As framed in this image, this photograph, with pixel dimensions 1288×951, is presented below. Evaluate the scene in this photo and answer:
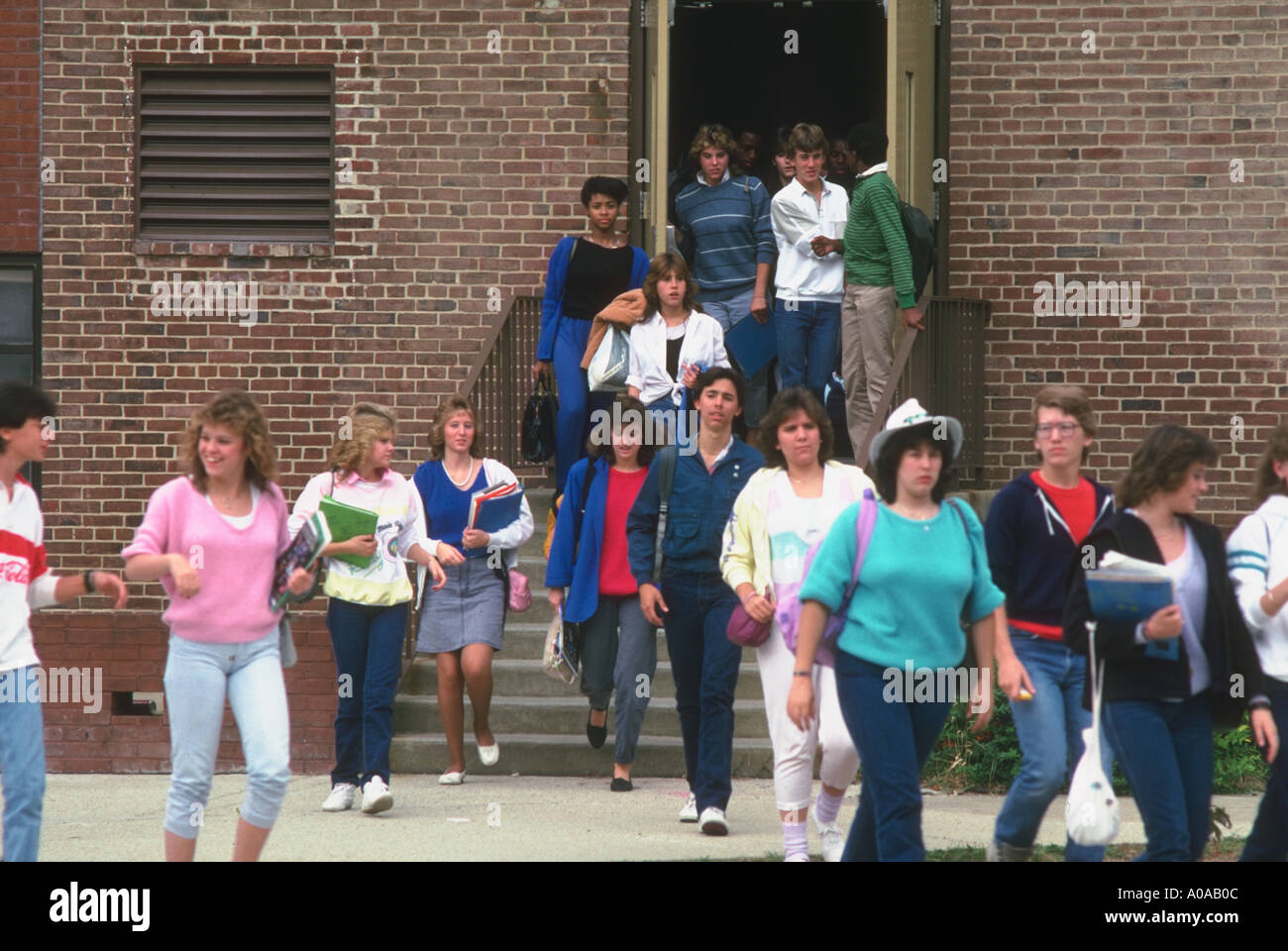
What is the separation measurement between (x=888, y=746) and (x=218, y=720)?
7.30 feet

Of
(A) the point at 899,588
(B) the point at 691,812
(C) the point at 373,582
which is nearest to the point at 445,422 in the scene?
(C) the point at 373,582

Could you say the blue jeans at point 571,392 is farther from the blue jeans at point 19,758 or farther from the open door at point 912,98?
the blue jeans at point 19,758

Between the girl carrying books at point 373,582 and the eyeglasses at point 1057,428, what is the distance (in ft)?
9.74

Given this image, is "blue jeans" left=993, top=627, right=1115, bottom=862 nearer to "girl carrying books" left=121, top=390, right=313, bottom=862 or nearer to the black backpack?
"girl carrying books" left=121, top=390, right=313, bottom=862

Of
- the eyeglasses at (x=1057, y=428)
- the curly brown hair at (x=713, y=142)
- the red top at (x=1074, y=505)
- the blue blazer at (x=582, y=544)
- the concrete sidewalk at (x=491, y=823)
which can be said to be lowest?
the concrete sidewalk at (x=491, y=823)

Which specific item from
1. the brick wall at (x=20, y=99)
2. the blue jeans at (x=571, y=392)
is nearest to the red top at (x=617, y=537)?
the blue jeans at (x=571, y=392)

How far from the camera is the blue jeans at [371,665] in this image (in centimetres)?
796

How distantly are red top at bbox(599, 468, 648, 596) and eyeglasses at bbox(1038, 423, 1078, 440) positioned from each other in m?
2.71

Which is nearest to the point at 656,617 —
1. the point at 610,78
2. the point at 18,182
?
the point at 610,78

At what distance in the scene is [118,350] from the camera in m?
11.3

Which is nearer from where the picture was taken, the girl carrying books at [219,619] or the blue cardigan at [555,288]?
the girl carrying books at [219,619]

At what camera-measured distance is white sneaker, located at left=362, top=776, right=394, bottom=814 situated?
25.9ft

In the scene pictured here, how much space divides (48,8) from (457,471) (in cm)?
496

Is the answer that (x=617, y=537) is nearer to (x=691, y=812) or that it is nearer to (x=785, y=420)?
(x=691, y=812)
